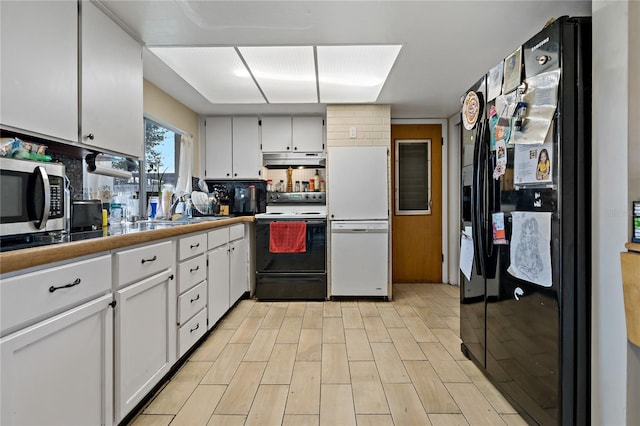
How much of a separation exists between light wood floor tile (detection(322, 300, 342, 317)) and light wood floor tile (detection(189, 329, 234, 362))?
95 cm

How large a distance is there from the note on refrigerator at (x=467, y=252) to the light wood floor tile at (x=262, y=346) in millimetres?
1457

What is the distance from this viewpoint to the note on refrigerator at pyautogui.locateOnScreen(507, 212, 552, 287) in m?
1.42

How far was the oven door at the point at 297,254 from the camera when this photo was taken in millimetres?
3754

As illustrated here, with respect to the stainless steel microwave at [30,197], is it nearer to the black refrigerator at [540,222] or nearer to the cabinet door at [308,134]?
the black refrigerator at [540,222]

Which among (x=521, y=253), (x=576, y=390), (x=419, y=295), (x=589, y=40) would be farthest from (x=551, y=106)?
(x=419, y=295)

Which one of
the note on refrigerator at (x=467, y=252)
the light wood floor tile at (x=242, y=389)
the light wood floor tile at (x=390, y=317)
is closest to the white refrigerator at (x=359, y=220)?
the light wood floor tile at (x=390, y=317)

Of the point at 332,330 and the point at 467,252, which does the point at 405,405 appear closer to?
the point at 467,252

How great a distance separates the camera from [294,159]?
4.23 m

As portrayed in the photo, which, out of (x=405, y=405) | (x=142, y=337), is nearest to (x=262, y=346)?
(x=142, y=337)

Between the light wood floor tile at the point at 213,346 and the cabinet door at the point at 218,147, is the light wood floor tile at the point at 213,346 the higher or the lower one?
the lower one

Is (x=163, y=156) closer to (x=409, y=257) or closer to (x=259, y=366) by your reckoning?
(x=259, y=366)

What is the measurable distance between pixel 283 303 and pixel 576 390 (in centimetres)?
274

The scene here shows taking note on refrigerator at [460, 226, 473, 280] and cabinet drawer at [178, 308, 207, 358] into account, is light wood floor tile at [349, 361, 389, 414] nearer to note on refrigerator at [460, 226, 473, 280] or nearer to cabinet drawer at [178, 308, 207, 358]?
note on refrigerator at [460, 226, 473, 280]

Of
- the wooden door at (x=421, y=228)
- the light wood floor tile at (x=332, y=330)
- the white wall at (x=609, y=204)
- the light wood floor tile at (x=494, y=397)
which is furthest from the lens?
the wooden door at (x=421, y=228)
